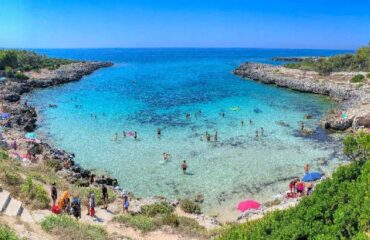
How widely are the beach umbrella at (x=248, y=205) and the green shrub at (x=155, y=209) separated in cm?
413

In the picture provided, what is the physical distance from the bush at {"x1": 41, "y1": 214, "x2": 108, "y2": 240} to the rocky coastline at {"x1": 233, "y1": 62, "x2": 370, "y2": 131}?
3077 cm

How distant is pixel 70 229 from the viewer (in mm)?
15305

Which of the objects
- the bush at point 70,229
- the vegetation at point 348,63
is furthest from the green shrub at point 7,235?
the vegetation at point 348,63

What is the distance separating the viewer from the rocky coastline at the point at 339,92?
38562 millimetres

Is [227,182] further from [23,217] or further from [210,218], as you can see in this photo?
[23,217]

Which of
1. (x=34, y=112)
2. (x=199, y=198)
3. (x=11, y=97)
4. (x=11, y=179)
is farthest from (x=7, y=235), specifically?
(x=11, y=97)

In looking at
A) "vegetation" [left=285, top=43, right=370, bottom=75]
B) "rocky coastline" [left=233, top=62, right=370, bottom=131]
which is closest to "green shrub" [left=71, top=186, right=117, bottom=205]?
"rocky coastline" [left=233, top=62, right=370, bottom=131]

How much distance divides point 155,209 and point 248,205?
5.55 m

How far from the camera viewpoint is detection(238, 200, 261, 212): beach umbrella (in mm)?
Result: 21250

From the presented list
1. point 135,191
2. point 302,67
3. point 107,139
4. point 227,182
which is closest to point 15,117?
point 107,139

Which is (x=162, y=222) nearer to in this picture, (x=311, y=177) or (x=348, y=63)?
(x=311, y=177)

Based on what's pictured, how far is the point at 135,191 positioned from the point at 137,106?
1289 inches

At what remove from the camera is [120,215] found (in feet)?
63.6

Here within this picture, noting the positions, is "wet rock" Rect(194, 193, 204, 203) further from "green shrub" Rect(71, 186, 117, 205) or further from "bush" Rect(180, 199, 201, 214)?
"green shrub" Rect(71, 186, 117, 205)
